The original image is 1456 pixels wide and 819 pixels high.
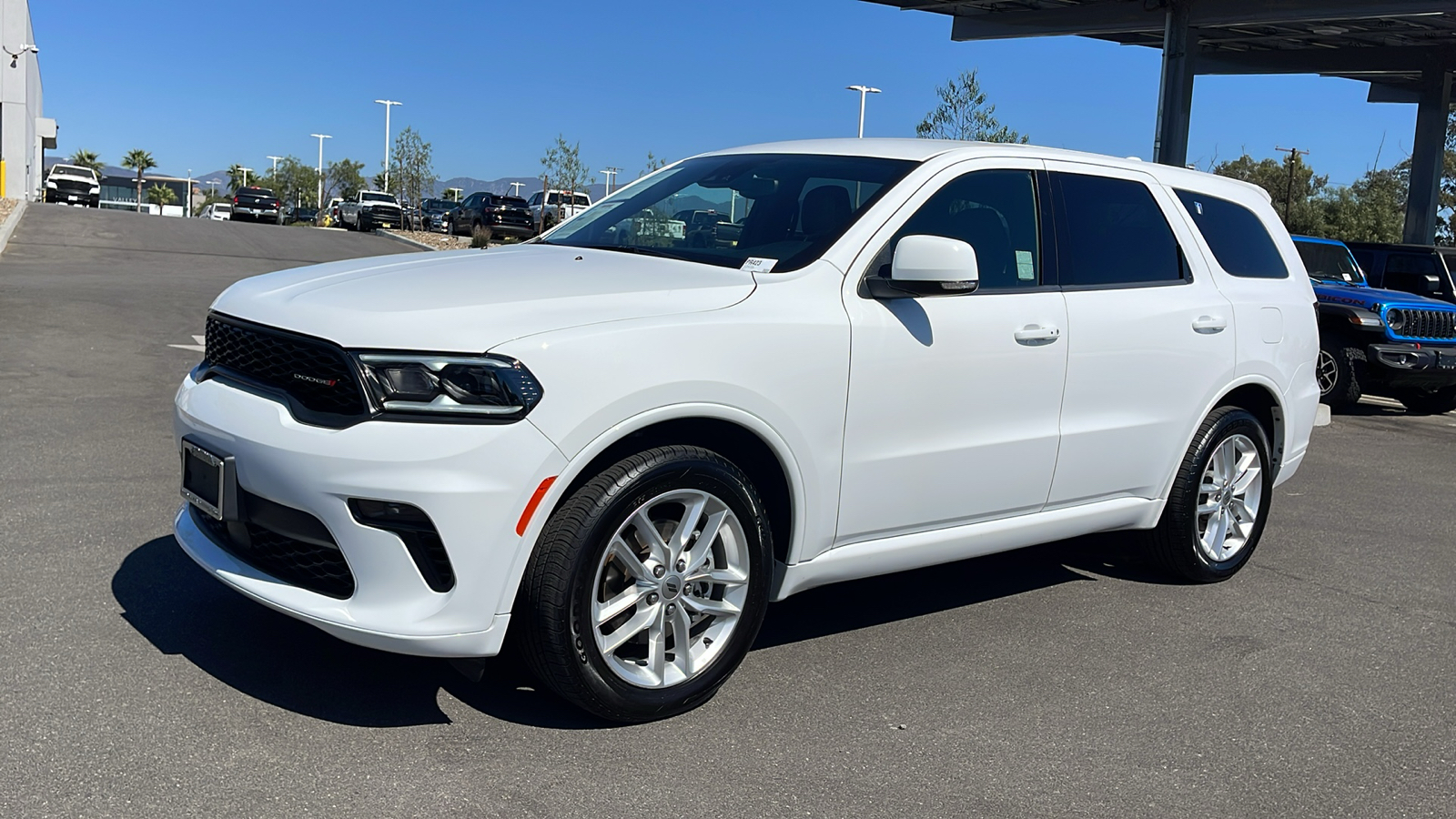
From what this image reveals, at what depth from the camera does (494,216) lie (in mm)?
40656

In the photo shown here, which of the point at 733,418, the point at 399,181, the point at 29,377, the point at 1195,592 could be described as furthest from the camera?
the point at 399,181

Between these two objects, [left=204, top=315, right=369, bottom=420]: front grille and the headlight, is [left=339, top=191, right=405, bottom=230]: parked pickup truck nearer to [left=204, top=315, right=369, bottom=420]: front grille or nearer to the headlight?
[left=204, top=315, right=369, bottom=420]: front grille

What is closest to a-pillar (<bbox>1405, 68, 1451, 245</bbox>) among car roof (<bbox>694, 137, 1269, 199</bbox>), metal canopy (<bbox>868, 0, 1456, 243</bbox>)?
metal canopy (<bbox>868, 0, 1456, 243</bbox>)

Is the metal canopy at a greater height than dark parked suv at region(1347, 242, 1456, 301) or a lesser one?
greater

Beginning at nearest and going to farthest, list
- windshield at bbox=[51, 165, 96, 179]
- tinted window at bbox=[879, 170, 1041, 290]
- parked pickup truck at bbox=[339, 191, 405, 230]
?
tinted window at bbox=[879, 170, 1041, 290]
parked pickup truck at bbox=[339, 191, 405, 230]
windshield at bbox=[51, 165, 96, 179]

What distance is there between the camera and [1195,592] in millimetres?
5625

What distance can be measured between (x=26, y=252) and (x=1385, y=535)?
2143cm

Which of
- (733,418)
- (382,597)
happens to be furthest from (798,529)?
(382,597)

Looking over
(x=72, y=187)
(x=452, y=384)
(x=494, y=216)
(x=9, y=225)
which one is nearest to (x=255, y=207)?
(x=72, y=187)

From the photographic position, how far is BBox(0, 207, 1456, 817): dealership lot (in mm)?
3352

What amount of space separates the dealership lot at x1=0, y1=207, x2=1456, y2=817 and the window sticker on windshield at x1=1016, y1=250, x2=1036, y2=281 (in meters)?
1.34

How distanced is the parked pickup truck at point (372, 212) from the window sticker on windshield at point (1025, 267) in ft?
141

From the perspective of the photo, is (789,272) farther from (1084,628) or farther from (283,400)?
(1084,628)

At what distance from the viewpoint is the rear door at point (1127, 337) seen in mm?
4863
